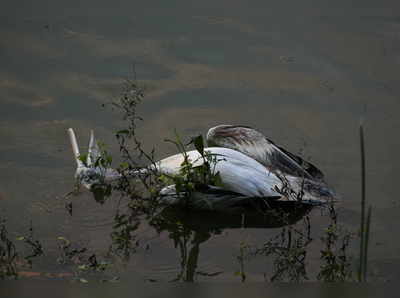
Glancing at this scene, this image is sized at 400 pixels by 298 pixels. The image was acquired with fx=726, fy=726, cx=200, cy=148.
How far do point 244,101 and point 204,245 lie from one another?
1.90 m

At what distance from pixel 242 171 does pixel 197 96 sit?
4.91 ft

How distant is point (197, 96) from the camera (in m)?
5.48

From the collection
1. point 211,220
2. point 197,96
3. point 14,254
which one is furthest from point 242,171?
point 197,96

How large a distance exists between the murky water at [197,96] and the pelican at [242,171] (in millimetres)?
129

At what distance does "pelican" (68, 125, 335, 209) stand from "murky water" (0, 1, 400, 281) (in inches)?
5.1

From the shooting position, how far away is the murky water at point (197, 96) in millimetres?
3855

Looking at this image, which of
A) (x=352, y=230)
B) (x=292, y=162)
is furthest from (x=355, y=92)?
(x=352, y=230)

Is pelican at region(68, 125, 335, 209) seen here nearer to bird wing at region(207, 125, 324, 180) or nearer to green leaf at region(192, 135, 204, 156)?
bird wing at region(207, 125, 324, 180)

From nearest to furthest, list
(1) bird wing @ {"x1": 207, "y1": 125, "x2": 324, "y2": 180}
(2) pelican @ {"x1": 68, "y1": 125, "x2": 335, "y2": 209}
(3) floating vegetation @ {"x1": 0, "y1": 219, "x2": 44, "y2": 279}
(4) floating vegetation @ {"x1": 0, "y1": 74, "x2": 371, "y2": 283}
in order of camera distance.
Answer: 1. (3) floating vegetation @ {"x1": 0, "y1": 219, "x2": 44, "y2": 279}
2. (4) floating vegetation @ {"x1": 0, "y1": 74, "x2": 371, "y2": 283}
3. (2) pelican @ {"x1": 68, "y1": 125, "x2": 335, "y2": 209}
4. (1) bird wing @ {"x1": 207, "y1": 125, "x2": 324, "y2": 180}

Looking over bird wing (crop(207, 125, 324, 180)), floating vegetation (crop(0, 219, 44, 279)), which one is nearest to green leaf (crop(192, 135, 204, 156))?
bird wing (crop(207, 125, 324, 180))

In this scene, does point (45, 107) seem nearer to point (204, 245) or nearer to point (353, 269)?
point (204, 245)

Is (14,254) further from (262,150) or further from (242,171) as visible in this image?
(262,150)

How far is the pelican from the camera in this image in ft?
13.1

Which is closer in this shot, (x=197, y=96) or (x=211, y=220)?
(x=211, y=220)
